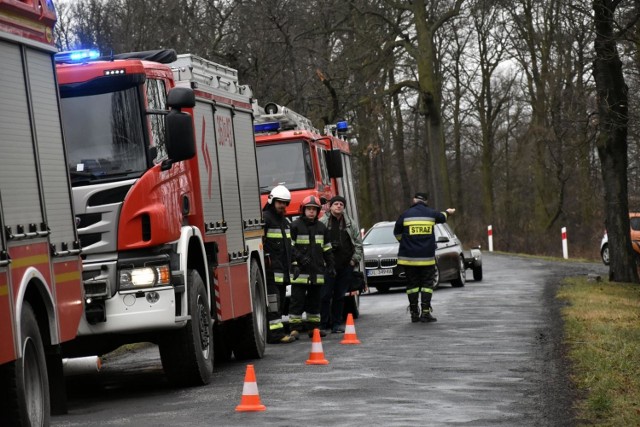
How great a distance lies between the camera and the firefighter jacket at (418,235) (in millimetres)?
19750

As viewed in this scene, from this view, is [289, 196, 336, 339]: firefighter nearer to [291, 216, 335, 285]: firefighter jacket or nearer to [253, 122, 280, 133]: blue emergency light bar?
[291, 216, 335, 285]: firefighter jacket

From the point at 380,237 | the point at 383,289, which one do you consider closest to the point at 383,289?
the point at 383,289

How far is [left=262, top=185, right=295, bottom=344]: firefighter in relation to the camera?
53.8 feet

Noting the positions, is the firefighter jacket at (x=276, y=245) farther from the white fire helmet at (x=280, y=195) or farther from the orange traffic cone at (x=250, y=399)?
the orange traffic cone at (x=250, y=399)

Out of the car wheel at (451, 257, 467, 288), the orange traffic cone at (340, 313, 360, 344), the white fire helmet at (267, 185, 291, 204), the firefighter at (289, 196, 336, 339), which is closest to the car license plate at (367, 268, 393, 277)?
the car wheel at (451, 257, 467, 288)

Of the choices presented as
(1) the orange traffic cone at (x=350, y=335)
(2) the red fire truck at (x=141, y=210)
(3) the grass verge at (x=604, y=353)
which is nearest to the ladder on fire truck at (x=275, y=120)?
(3) the grass verge at (x=604, y=353)

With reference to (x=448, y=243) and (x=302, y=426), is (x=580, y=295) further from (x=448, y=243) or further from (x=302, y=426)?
(x=302, y=426)

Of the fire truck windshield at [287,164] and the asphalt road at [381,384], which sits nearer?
the asphalt road at [381,384]

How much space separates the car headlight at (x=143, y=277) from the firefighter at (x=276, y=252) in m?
4.82

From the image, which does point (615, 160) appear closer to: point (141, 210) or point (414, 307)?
point (414, 307)

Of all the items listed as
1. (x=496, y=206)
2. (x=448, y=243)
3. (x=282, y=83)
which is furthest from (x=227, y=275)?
(x=496, y=206)

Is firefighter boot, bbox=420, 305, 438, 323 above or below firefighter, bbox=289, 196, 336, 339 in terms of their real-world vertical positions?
below

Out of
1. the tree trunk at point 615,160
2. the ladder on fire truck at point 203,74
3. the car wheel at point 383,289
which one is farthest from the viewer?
the car wheel at point 383,289

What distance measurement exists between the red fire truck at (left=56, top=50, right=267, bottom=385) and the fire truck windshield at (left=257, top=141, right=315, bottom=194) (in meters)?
7.55
